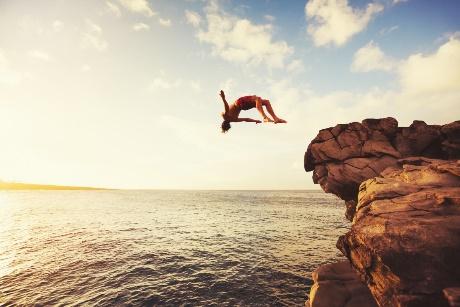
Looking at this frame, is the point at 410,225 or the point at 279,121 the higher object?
the point at 279,121

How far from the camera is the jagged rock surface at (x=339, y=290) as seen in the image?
1223cm

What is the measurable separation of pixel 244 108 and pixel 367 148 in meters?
10.3

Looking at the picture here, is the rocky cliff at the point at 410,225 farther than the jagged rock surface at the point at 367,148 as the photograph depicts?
No

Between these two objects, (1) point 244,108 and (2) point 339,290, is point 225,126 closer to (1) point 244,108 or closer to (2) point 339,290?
(1) point 244,108

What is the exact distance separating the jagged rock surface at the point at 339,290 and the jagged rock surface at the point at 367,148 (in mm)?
5145

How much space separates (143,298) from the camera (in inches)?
672

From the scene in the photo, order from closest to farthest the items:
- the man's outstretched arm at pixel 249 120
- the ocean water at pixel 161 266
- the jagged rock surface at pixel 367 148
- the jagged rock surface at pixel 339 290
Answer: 1. the man's outstretched arm at pixel 249 120
2. the jagged rock surface at pixel 339 290
3. the jagged rock surface at pixel 367 148
4. the ocean water at pixel 161 266

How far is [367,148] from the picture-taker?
15984mm

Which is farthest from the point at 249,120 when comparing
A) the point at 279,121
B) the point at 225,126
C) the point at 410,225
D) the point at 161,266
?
the point at 161,266

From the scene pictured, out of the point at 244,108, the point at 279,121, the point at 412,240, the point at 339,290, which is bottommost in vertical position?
the point at 339,290

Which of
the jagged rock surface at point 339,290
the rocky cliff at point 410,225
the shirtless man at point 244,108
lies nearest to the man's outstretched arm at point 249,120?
the shirtless man at point 244,108

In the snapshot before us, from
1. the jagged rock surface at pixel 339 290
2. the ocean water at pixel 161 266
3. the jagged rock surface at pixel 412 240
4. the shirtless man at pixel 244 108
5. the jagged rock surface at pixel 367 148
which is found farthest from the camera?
the ocean water at pixel 161 266

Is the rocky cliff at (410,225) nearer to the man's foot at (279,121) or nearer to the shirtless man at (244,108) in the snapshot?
the man's foot at (279,121)

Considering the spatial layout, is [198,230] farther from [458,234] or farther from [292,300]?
[458,234]
